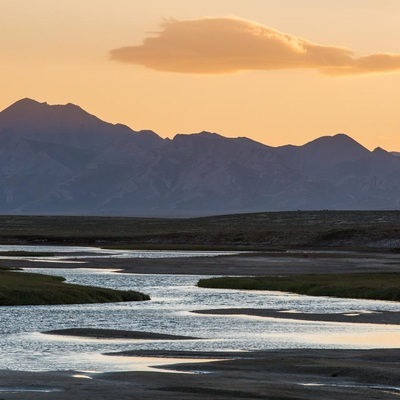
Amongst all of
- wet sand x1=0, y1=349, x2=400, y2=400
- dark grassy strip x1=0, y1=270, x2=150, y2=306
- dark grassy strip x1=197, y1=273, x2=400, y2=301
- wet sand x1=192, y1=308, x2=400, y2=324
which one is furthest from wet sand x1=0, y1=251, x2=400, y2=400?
dark grassy strip x1=197, y1=273, x2=400, y2=301

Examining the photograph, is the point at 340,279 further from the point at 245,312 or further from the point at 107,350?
the point at 107,350

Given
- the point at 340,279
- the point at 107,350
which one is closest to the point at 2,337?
the point at 107,350

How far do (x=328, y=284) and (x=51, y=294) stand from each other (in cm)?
2065

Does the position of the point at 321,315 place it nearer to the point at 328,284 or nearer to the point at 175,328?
the point at 175,328

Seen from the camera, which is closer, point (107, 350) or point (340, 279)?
point (107, 350)

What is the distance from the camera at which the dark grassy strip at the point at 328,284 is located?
7494cm

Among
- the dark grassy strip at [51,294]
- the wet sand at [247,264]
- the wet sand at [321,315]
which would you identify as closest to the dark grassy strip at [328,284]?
the wet sand at [247,264]

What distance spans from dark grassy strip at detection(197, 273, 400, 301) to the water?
7.25ft

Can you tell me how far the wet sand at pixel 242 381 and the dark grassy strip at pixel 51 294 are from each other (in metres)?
23.5

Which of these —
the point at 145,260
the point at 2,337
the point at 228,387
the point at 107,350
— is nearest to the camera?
the point at 228,387

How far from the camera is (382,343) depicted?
5122 centimetres

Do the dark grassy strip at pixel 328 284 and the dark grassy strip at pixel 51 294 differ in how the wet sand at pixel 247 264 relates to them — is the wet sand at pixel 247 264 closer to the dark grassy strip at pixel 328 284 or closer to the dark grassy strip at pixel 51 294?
the dark grassy strip at pixel 328 284

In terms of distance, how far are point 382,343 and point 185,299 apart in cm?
2279

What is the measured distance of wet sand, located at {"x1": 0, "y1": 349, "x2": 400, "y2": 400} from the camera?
36.7 m
